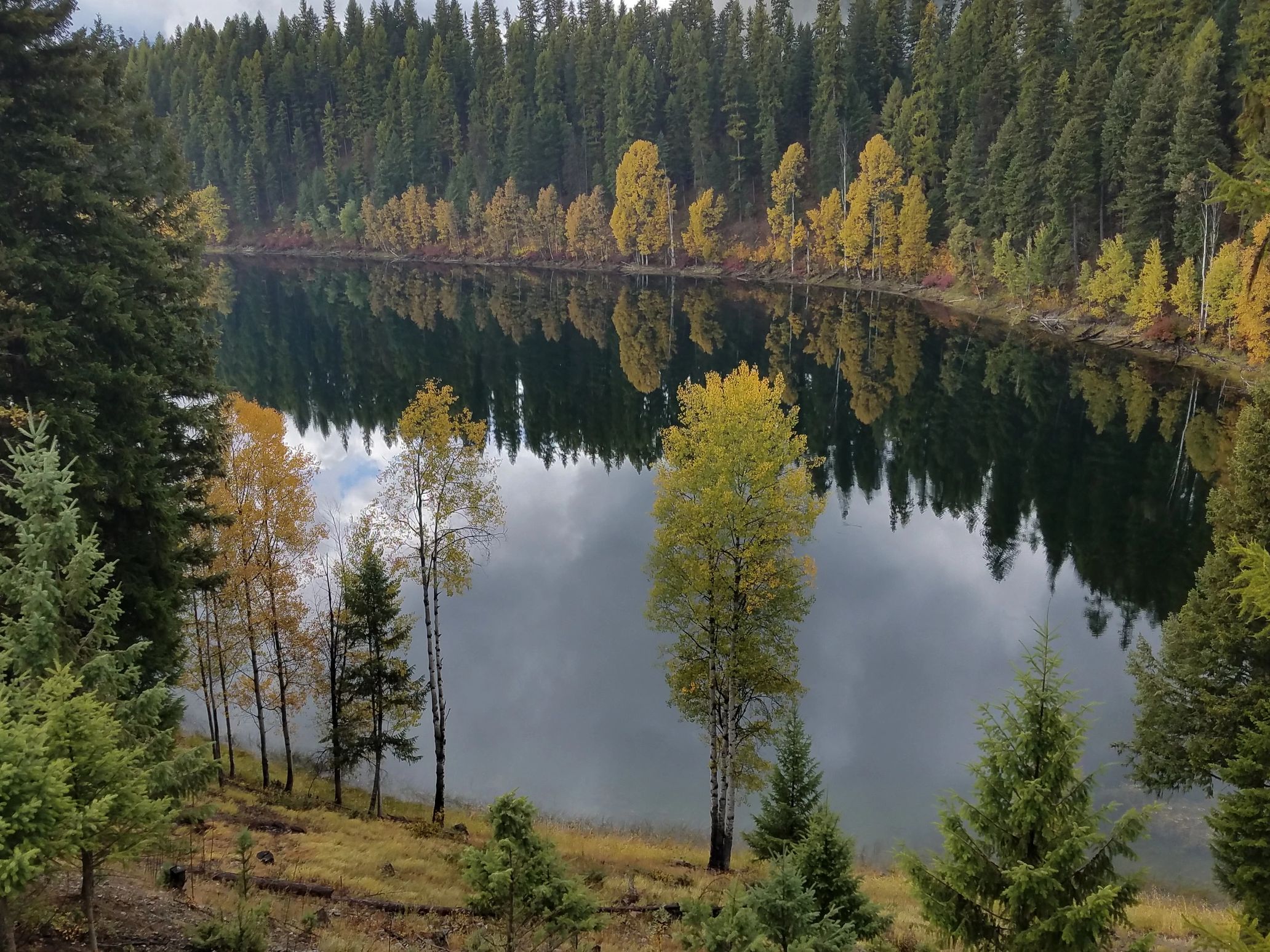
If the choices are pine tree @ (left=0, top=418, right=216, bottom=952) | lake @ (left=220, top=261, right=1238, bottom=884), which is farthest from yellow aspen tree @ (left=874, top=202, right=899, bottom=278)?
pine tree @ (left=0, top=418, right=216, bottom=952)

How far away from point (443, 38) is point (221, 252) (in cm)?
6308

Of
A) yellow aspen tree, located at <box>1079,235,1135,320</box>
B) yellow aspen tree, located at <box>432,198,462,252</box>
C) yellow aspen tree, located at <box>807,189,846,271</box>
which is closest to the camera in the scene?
yellow aspen tree, located at <box>1079,235,1135,320</box>

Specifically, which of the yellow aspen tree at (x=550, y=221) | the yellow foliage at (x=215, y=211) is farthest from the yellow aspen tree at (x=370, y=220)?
the yellow aspen tree at (x=550, y=221)

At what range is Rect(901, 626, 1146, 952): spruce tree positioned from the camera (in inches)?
343

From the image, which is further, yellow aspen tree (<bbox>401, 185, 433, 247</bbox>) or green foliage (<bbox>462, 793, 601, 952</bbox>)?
yellow aspen tree (<bbox>401, 185, 433, 247</bbox>)

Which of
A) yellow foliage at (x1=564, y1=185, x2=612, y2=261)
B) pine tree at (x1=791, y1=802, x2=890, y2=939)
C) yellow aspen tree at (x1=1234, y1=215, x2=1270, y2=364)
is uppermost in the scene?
yellow foliage at (x1=564, y1=185, x2=612, y2=261)

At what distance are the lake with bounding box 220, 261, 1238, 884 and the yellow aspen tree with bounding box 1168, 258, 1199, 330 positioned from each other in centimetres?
491

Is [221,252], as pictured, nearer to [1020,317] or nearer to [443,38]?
[443,38]

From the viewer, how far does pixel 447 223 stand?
5448 inches

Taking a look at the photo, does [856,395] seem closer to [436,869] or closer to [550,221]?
[436,869]

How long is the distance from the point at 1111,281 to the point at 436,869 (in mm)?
71745

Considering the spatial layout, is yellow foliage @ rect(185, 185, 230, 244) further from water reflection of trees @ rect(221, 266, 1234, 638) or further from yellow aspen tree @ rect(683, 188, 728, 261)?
yellow aspen tree @ rect(683, 188, 728, 261)

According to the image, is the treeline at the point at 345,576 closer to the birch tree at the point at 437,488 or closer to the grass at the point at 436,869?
the birch tree at the point at 437,488

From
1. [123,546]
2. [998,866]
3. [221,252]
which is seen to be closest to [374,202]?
[221,252]
